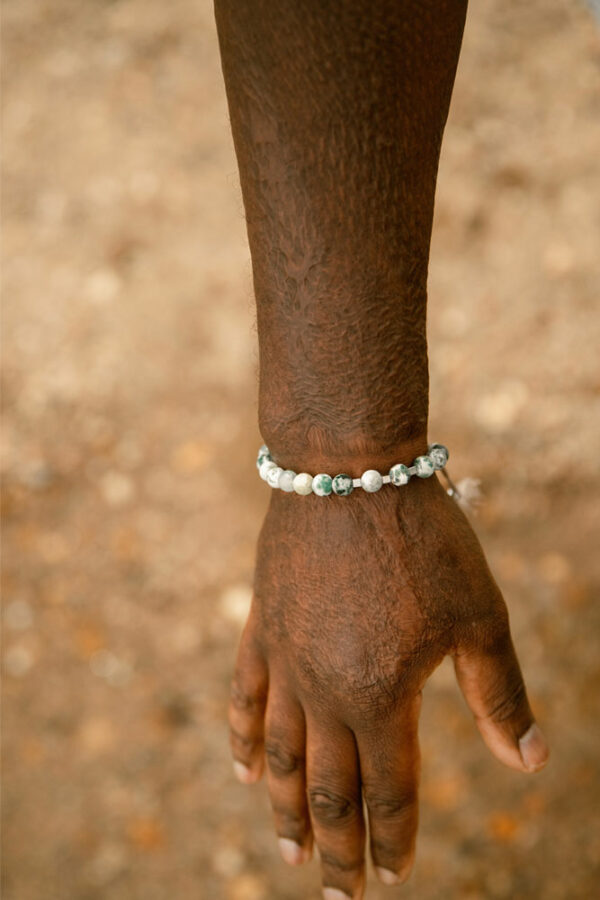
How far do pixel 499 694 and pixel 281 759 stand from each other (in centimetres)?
32

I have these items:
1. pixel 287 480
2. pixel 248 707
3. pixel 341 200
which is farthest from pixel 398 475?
pixel 248 707

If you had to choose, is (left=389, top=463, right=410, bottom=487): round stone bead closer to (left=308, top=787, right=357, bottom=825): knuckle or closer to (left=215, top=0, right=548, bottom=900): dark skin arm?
(left=215, top=0, right=548, bottom=900): dark skin arm

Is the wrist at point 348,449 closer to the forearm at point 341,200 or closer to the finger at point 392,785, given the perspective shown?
the forearm at point 341,200

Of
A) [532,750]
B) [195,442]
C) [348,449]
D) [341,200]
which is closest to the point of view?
[341,200]

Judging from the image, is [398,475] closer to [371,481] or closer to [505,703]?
[371,481]

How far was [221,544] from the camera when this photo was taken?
7.44 ft

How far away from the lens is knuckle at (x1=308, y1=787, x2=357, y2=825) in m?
1.13

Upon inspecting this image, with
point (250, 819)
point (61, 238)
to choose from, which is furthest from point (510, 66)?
point (250, 819)

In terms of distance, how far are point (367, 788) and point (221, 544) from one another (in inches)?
47.3

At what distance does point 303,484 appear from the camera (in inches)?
41.8

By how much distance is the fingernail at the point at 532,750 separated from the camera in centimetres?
116

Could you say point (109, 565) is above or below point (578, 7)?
below

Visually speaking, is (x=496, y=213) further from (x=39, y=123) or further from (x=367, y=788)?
(x=367, y=788)

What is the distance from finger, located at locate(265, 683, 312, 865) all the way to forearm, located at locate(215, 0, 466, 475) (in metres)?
0.35
